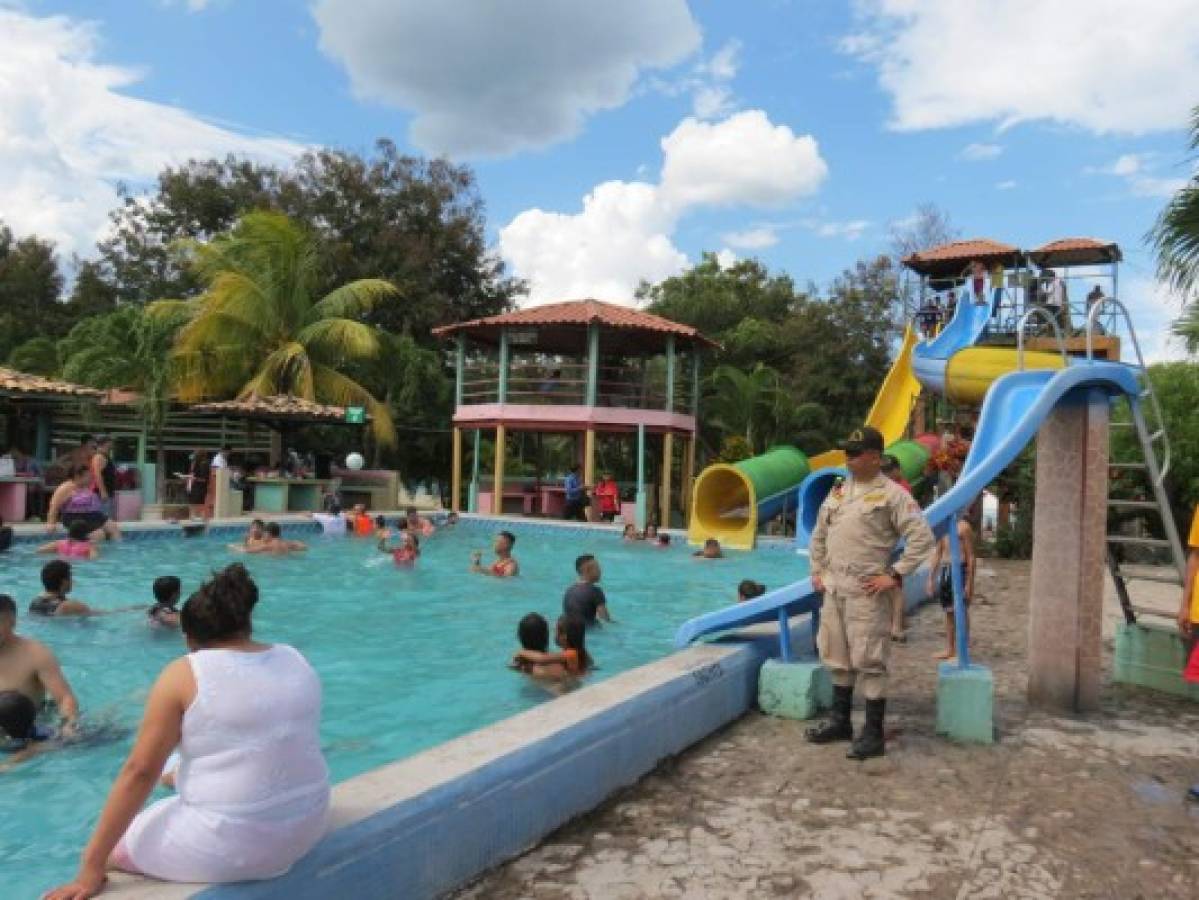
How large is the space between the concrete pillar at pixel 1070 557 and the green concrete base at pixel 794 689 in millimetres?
1444

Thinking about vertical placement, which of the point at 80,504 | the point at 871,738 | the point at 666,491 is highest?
the point at 666,491

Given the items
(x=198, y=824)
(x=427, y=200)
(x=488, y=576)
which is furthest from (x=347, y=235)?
(x=198, y=824)

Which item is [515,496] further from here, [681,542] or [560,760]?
[560,760]

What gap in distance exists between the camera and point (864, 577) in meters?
4.73

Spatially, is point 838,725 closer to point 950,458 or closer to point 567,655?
point 567,655

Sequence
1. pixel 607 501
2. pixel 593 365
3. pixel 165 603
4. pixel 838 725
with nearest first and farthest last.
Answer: pixel 838 725 → pixel 165 603 → pixel 607 501 → pixel 593 365

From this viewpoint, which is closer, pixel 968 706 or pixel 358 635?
pixel 968 706

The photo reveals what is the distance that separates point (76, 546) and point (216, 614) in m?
11.1

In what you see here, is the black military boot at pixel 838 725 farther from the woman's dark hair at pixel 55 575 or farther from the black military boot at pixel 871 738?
the woman's dark hair at pixel 55 575

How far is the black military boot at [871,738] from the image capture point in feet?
15.5

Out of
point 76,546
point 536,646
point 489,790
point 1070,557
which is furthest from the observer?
point 76,546

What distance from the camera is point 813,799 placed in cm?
418

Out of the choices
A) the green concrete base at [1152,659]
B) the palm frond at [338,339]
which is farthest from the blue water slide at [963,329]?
the palm frond at [338,339]

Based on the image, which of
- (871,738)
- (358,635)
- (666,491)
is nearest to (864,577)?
(871,738)
